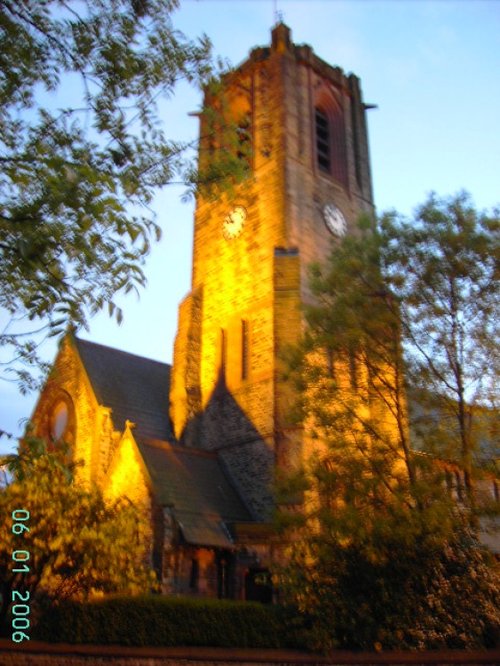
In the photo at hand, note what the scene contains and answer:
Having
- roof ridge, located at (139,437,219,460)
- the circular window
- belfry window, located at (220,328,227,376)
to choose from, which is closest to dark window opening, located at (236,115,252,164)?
belfry window, located at (220,328,227,376)

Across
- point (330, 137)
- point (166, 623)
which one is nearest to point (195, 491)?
point (166, 623)

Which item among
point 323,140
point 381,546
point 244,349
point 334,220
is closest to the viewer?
point 381,546

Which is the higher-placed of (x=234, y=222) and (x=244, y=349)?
(x=234, y=222)

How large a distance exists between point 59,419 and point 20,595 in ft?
45.5

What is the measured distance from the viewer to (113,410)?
2294 centimetres

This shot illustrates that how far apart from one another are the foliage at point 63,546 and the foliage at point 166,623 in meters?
1.19

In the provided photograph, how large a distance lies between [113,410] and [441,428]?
12.5 metres

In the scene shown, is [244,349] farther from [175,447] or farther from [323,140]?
[323,140]

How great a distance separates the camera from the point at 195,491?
1941cm

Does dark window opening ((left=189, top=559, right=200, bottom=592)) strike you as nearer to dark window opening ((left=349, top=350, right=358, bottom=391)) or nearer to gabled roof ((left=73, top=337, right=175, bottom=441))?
gabled roof ((left=73, top=337, right=175, bottom=441))

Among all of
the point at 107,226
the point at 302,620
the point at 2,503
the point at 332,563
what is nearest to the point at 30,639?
the point at 2,503

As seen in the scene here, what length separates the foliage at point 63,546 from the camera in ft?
42.2

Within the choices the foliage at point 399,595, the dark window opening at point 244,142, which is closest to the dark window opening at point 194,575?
the foliage at point 399,595

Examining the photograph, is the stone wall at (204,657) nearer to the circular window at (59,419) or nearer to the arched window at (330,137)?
the circular window at (59,419)
